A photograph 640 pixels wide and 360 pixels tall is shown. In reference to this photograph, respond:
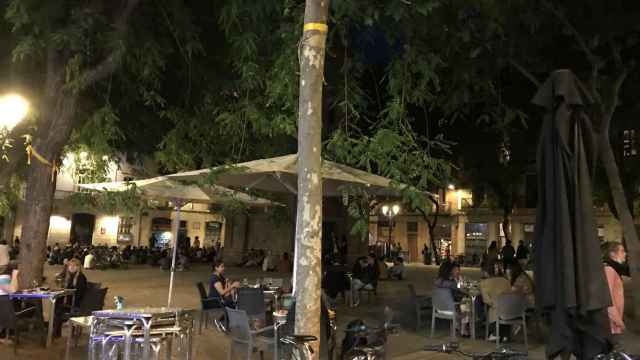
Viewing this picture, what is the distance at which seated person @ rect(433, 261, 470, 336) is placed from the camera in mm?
9789

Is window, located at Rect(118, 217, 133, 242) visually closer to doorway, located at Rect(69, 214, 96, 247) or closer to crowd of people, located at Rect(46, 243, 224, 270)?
doorway, located at Rect(69, 214, 96, 247)

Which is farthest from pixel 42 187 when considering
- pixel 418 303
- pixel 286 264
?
pixel 286 264

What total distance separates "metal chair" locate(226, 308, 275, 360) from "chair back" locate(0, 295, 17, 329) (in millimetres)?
3103

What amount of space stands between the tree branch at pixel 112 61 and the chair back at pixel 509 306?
7.30m

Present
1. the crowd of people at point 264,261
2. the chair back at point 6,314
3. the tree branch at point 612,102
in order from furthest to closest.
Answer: the crowd of people at point 264,261, the tree branch at point 612,102, the chair back at point 6,314

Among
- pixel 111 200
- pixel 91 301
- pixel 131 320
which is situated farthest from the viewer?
pixel 91 301

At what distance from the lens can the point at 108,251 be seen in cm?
2895

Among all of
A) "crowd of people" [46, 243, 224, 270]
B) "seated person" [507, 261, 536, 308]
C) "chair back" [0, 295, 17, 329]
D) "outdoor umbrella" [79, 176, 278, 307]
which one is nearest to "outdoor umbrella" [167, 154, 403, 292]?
"outdoor umbrella" [79, 176, 278, 307]

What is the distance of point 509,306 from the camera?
8859 millimetres

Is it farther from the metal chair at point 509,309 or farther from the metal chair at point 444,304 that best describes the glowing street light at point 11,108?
the metal chair at point 509,309

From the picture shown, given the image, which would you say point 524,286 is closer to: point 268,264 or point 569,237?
point 569,237

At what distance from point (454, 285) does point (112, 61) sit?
297 inches

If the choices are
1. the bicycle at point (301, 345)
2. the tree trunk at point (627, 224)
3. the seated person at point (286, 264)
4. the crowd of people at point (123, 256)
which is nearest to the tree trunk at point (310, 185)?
the bicycle at point (301, 345)

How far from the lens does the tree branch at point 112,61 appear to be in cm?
879
